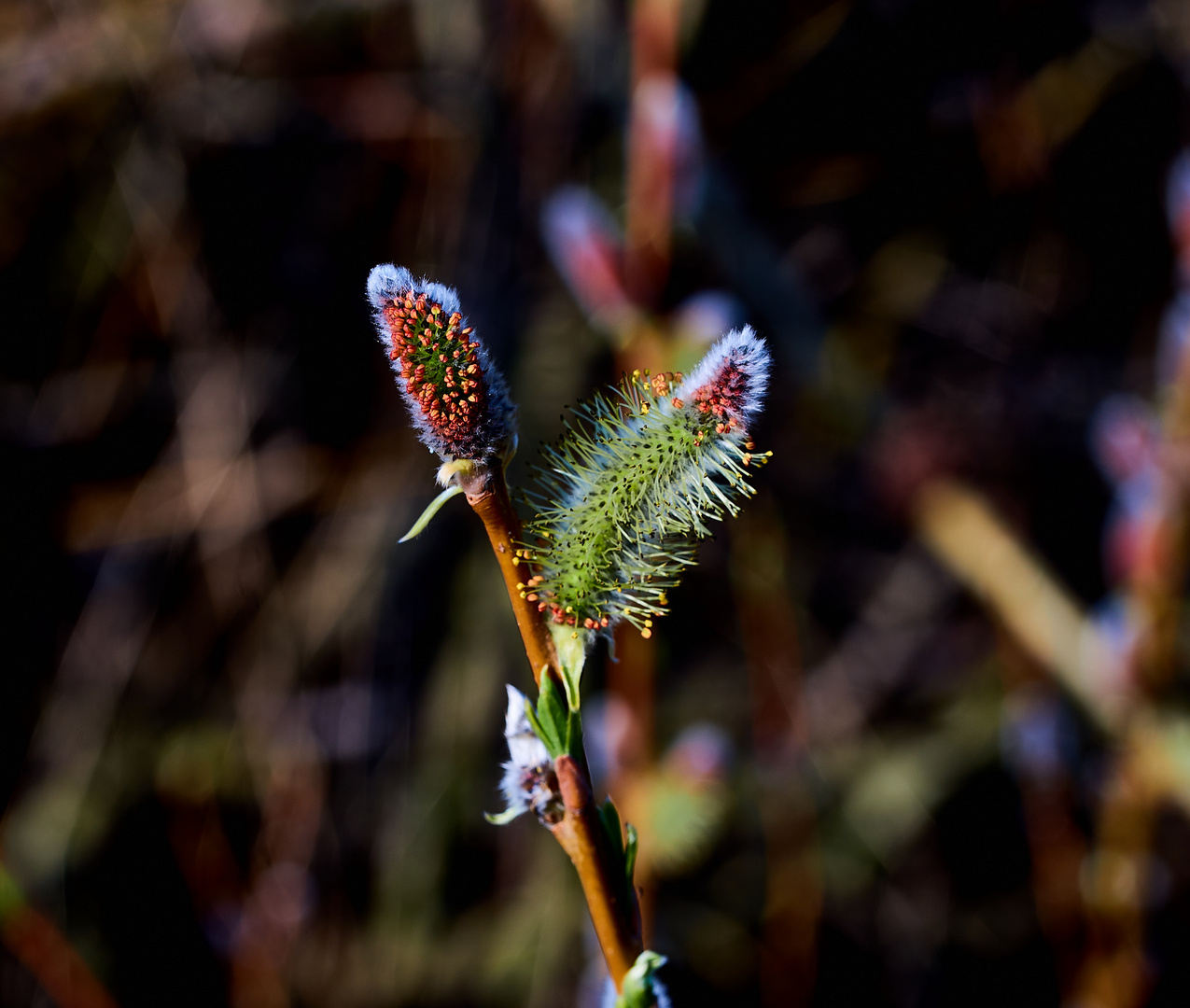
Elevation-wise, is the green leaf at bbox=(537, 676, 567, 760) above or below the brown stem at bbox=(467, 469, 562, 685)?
below

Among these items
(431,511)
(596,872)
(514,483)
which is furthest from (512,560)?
(514,483)

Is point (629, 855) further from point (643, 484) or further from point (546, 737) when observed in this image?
point (643, 484)

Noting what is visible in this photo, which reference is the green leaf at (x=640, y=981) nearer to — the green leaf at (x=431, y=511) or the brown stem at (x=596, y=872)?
the brown stem at (x=596, y=872)

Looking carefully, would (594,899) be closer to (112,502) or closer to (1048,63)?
(112,502)

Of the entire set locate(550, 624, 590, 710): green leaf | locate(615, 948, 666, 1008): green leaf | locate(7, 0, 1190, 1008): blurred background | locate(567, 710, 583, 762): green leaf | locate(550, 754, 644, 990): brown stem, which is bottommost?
locate(615, 948, 666, 1008): green leaf

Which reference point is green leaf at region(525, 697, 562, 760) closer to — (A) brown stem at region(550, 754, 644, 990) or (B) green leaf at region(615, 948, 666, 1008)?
(A) brown stem at region(550, 754, 644, 990)

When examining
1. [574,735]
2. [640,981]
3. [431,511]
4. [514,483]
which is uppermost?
[514,483]

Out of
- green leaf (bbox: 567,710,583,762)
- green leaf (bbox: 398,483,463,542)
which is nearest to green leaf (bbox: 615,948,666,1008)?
green leaf (bbox: 567,710,583,762)
